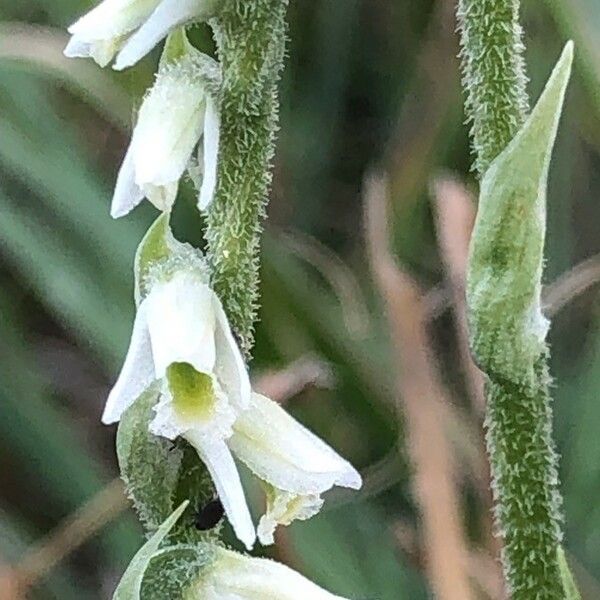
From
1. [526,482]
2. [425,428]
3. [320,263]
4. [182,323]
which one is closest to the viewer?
[182,323]

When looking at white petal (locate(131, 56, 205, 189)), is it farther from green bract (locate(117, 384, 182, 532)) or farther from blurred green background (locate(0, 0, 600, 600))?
blurred green background (locate(0, 0, 600, 600))

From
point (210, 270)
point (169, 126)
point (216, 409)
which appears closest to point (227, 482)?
point (216, 409)

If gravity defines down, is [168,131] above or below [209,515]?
above

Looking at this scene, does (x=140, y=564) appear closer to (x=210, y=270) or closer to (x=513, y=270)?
(x=210, y=270)

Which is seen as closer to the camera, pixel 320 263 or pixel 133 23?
pixel 133 23

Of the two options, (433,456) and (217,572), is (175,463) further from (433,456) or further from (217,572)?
(433,456)

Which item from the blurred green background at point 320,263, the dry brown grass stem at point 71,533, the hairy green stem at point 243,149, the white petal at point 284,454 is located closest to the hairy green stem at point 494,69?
the hairy green stem at point 243,149
